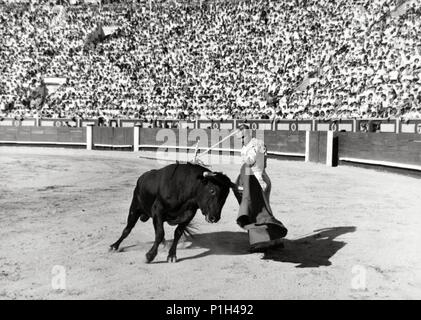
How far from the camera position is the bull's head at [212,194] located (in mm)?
4488

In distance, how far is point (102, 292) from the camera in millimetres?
3795

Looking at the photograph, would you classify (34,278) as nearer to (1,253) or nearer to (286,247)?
(1,253)

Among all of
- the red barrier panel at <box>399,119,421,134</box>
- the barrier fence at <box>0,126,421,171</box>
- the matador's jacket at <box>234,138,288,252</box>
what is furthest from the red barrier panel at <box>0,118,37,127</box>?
the matador's jacket at <box>234,138,288,252</box>

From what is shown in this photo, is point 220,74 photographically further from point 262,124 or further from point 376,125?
point 376,125

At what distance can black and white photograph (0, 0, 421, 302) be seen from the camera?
14.4 feet

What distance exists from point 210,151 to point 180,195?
15474 millimetres

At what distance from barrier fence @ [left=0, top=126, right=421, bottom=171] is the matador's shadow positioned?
2.90m

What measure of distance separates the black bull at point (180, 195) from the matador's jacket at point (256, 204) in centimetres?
29

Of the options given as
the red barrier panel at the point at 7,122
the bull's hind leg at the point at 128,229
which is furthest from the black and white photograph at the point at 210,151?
the red barrier panel at the point at 7,122

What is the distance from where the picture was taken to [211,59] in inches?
997

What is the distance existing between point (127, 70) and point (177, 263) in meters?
22.6

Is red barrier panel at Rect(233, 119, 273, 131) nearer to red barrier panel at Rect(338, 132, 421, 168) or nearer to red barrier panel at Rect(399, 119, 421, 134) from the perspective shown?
red barrier panel at Rect(338, 132, 421, 168)
